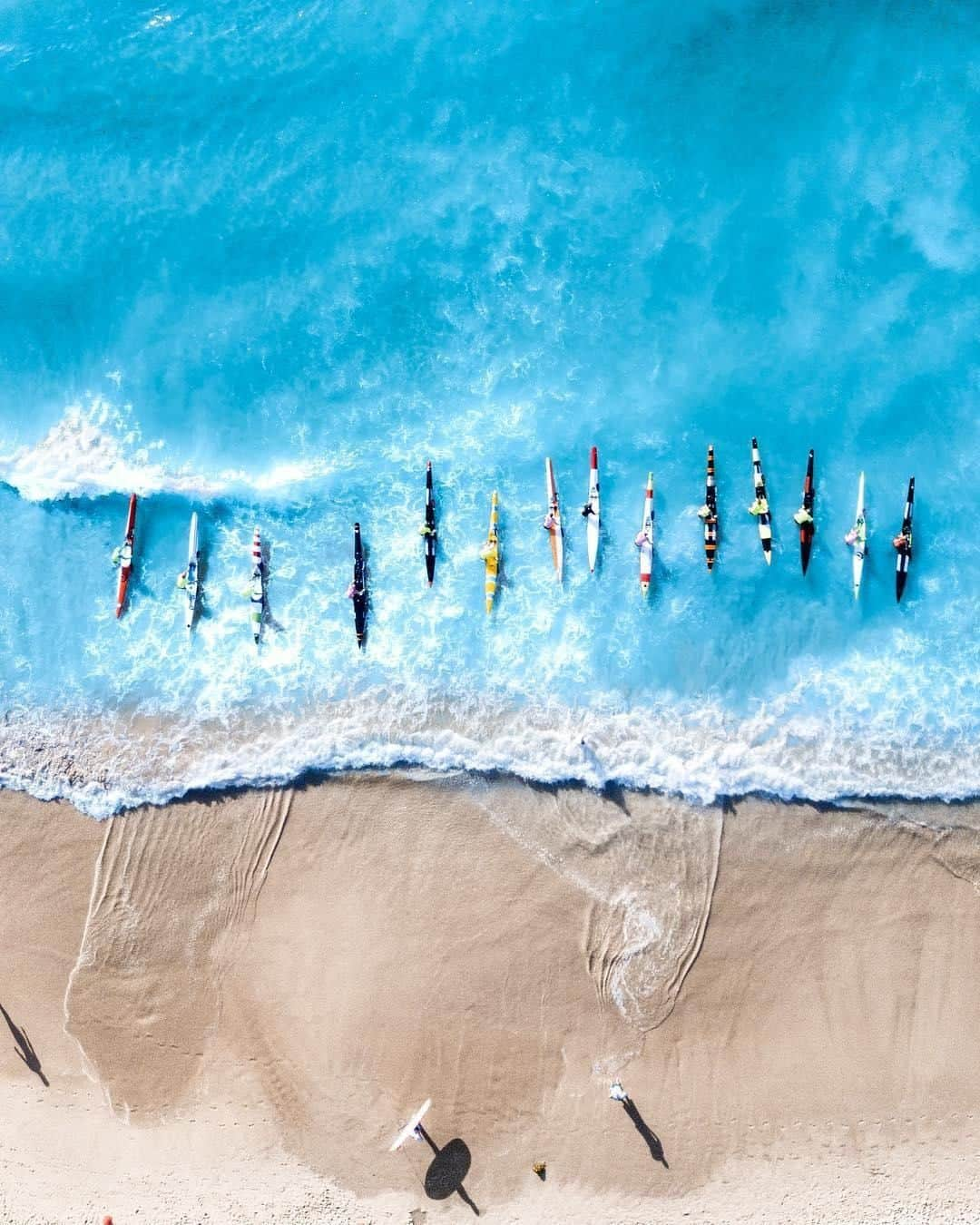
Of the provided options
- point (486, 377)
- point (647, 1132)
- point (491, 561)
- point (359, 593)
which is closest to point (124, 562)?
point (359, 593)

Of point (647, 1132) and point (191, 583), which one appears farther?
point (191, 583)

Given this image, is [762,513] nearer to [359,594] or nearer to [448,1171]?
[359,594]

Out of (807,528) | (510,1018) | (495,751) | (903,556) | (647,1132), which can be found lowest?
(647,1132)

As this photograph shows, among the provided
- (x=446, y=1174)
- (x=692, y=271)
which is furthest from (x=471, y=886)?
(x=692, y=271)

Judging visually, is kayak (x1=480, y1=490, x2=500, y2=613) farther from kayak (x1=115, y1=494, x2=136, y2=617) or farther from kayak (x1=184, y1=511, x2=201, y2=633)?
kayak (x1=115, y1=494, x2=136, y2=617)

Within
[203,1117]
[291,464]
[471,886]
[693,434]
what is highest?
[693,434]

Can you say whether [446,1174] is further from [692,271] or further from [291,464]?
[692,271]
